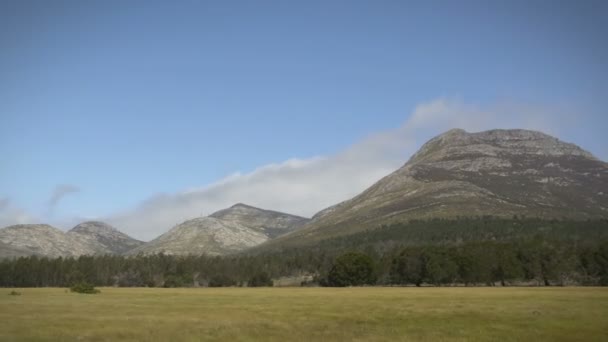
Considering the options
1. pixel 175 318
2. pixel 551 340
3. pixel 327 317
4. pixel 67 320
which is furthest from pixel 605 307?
pixel 67 320

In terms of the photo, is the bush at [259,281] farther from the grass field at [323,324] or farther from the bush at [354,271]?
the grass field at [323,324]

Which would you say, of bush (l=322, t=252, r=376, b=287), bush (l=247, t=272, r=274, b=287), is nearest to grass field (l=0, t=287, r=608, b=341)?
bush (l=322, t=252, r=376, b=287)

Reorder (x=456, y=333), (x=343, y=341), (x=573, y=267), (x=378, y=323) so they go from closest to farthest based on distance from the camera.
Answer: (x=343, y=341) < (x=456, y=333) < (x=378, y=323) < (x=573, y=267)

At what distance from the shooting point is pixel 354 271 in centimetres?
15350

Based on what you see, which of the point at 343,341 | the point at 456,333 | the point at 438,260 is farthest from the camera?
the point at 438,260

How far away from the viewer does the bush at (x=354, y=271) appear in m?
154

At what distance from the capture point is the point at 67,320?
4681 centimetres

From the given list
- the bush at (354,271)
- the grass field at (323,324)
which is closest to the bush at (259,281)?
the bush at (354,271)

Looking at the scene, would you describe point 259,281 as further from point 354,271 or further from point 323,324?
point 323,324

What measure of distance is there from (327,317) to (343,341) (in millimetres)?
16098

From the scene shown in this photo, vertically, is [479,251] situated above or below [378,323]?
above

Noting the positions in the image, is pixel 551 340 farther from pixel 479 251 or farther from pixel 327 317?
pixel 479 251

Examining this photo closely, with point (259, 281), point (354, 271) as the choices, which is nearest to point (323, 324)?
point (354, 271)

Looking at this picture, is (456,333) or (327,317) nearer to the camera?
(456,333)
